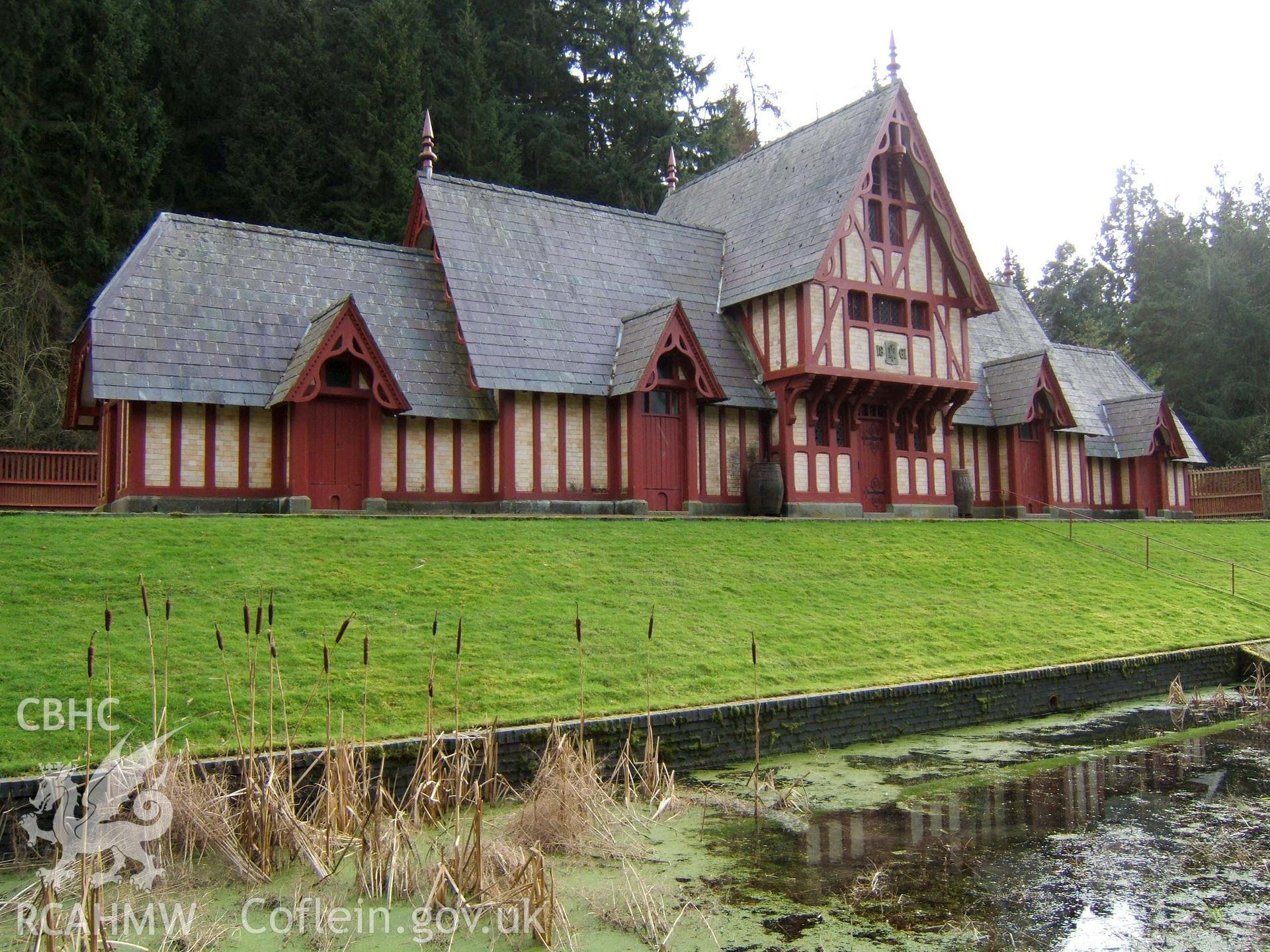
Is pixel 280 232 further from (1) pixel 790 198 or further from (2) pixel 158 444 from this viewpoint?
(1) pixel 790 198

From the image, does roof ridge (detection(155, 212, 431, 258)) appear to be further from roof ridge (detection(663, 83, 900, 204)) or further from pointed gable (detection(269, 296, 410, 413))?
roof ridge (detection(663, 83, 900, 204))

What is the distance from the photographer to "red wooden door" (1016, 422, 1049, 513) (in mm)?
27969

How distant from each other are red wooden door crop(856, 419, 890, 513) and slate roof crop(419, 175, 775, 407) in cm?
278

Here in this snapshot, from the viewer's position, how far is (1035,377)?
27.2 meters

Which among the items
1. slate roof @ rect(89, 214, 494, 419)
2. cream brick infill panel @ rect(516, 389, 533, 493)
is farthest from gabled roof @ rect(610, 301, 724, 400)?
slate roof @ rect(89, 214, 494, 419)

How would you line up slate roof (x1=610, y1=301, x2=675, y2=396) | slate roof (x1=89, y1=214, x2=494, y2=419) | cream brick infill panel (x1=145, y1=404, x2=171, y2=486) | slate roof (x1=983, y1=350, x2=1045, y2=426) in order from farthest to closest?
slate roof (x1=983, y1=350, x2=1045, y2=426) → slate roof (x1=610, y1=301, x2=675, y2=396) → slate roof (x1=89, y1=214, x2=494, y2=419) → cream brick infill panel (x1=145, y1=404, x2=171, y2=486)

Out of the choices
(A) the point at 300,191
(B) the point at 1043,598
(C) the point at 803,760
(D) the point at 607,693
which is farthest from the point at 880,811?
(A) the point at 300,191

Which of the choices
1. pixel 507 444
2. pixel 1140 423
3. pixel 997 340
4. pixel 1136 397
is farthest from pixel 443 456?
pixel 1136 397

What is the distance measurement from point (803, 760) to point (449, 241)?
14.7 metres

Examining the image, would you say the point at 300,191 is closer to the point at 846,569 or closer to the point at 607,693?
the point at 846,569

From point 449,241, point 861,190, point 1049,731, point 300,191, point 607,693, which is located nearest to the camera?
point 607,693

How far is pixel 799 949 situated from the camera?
566cm

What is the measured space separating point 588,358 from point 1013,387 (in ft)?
42.4

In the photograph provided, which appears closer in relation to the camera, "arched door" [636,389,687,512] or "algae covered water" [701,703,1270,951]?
"algae covered water" [701,703,1270,951]
